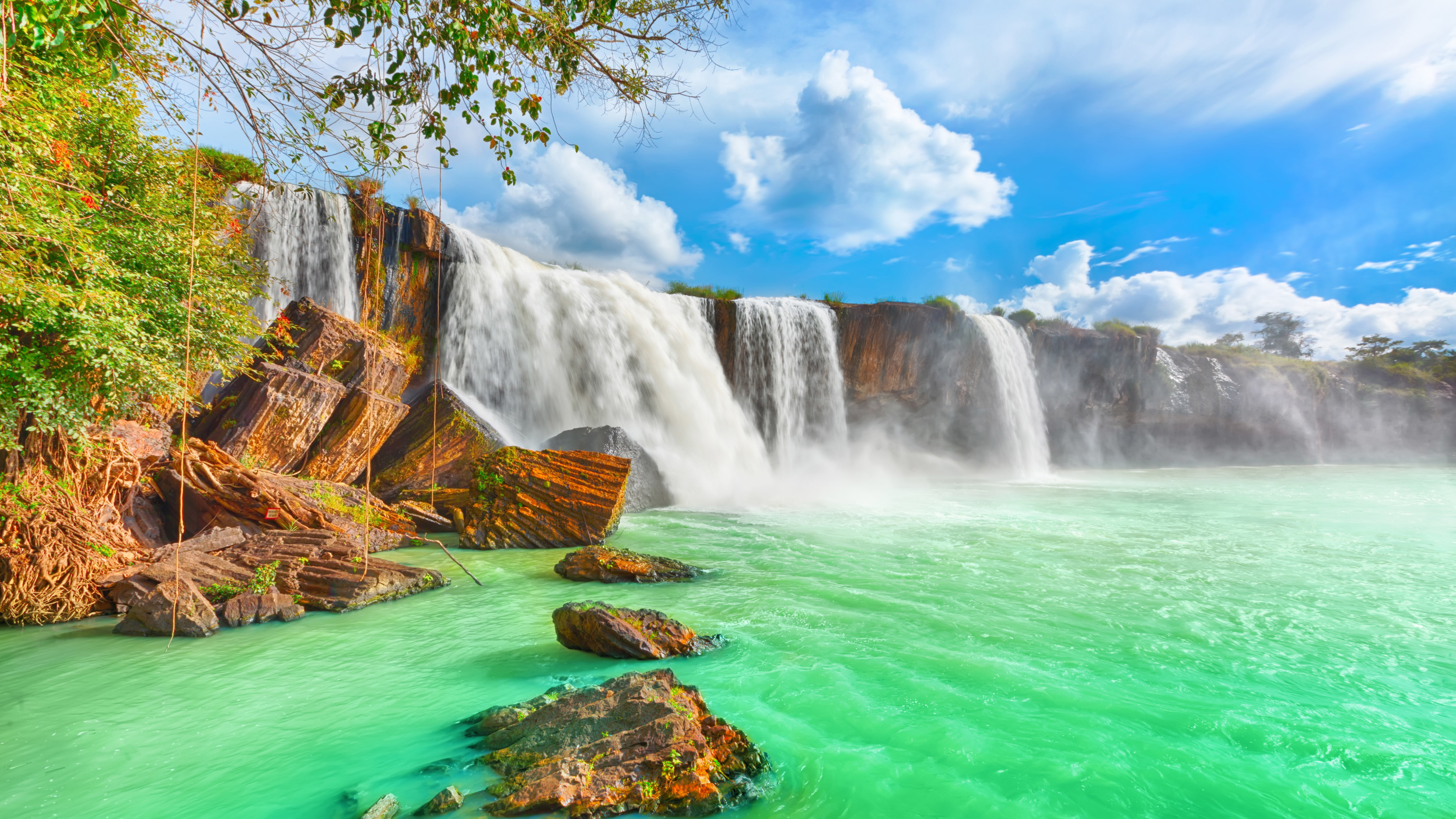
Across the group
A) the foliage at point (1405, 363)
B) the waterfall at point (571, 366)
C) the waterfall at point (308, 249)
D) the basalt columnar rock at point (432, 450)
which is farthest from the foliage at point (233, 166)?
the foliage at point (1405, 363)

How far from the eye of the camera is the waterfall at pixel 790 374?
19625 millimetres

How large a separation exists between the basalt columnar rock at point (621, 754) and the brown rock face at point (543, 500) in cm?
505

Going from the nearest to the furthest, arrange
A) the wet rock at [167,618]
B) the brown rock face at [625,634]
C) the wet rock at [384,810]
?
the wet rock at [384,810], the brown rock face at [625,634], the wet rock at [167,618]

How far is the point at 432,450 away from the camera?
941cm

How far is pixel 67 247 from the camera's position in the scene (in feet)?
13.5

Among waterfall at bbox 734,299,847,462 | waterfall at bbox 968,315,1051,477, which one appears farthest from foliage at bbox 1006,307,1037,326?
waterfall at bbox 734,299,847,462

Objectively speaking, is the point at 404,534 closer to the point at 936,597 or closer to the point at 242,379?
the point at 242,379

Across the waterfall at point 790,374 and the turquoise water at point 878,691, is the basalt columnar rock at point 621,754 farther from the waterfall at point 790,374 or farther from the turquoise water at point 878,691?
the waterfall at point 790,374

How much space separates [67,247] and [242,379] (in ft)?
14.7

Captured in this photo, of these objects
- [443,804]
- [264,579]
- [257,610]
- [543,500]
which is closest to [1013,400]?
[543,500]

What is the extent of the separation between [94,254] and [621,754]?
4871mm

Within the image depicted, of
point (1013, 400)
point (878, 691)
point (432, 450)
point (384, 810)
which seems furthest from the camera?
point (1013, 400)

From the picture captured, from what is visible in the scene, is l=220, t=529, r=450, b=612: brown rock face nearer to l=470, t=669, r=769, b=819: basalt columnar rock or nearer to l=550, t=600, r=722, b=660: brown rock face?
l=550, t=600, r=722, b=660: brown rock face

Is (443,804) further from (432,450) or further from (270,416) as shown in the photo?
(432,450)
